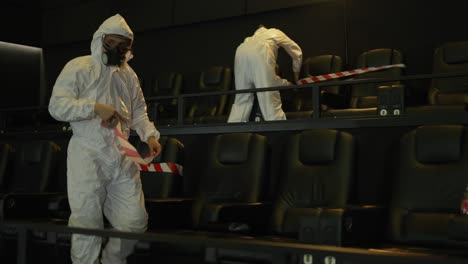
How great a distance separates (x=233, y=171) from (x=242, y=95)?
5.16 ft

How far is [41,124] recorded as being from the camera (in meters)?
6.68

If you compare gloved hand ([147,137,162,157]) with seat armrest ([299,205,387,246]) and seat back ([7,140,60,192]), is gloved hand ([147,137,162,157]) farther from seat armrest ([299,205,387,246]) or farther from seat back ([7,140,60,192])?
seat back ([7,140,60,192])

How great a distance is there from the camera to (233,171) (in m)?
3.49

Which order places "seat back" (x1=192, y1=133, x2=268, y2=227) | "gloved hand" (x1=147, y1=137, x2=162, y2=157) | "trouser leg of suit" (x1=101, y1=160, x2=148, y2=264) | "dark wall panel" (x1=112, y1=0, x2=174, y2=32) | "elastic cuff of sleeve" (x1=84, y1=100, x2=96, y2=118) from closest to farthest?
"elastic cuff of sleeve" (x1=84, y1=100, x2=96, y2=118) → "trouser leg of suit" (x1=101, y1=160, x2=148, y2=264) → "gloved hand" (x1=147, y1=137, x2=162, y2=157) → "seat back" (x1=192, y1=133, x2=268, y2=227) → "dark wall panel" (x1=112, y1=0, x2=174, y2=32)

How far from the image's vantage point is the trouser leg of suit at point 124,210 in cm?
295

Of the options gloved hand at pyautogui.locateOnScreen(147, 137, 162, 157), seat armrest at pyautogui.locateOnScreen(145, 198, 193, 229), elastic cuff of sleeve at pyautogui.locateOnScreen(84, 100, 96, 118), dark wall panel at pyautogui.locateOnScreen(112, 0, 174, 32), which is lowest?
seat armrest at pyautogui.locateOnScreen(145, 198, 193, 229)

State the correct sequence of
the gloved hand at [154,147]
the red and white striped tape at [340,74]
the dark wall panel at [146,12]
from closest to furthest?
the gloved hand at [154,147] < the red and white striped tape at [340,74] < the dark wall panel at [146,12]

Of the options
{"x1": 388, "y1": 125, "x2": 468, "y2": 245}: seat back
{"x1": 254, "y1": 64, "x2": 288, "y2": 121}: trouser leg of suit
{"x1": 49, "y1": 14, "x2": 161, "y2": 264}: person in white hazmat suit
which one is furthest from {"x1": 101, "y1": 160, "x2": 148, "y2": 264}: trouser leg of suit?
{"x1": 254, "y1": 64, "x2": 288, "y2": 121}: trouser leg of suit

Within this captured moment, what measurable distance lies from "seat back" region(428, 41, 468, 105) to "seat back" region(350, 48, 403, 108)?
0.39 meters

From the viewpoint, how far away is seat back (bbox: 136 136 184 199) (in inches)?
148

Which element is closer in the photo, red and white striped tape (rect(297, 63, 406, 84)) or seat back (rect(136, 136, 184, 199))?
seat back (rect(136, 136, 184, 199))

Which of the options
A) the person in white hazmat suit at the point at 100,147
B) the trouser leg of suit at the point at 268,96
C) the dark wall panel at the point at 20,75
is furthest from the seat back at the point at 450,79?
the dark wall panel at the point at 20,75

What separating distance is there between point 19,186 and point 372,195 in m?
2.65

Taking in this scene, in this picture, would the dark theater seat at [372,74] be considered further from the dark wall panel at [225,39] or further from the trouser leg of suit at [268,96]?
the dark wall panel at [225,39]
